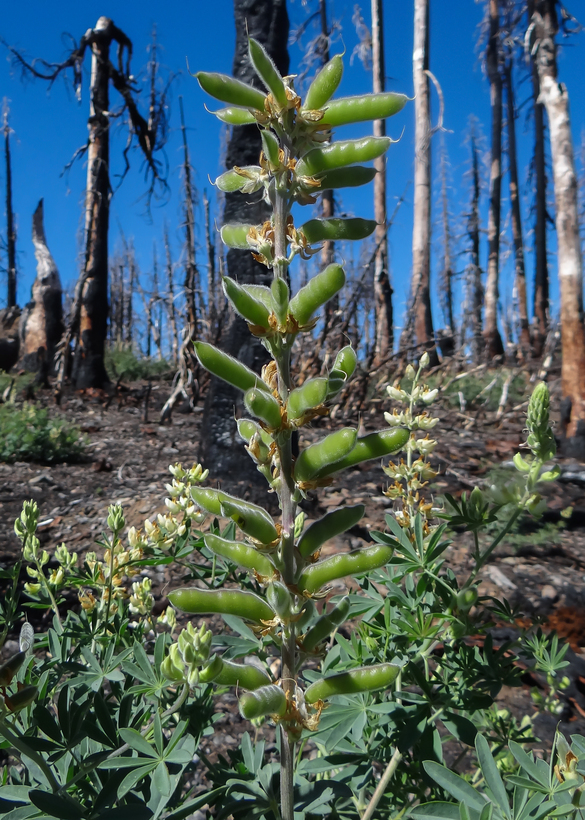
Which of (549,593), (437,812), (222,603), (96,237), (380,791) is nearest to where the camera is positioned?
(222,603)

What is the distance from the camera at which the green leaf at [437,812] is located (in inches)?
34.4

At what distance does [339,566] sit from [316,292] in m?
0.40

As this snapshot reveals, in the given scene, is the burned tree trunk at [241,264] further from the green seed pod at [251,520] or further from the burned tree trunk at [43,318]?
the burned tree trunk at [43,318]

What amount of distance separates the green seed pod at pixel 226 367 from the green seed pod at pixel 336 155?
0.29m

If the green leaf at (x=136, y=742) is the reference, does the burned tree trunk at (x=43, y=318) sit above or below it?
above

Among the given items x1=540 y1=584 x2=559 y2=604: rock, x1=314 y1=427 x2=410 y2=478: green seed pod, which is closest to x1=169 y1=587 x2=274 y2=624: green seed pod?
x1=314 y1=427 x2=410 y2=478: green seed pod

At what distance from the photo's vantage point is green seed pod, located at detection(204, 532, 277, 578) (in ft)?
2.59

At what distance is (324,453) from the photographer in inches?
29.8

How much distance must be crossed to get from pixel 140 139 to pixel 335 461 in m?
9.97

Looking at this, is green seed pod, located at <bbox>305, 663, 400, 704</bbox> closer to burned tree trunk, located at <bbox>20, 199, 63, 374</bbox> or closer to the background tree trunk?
the background tree trunk

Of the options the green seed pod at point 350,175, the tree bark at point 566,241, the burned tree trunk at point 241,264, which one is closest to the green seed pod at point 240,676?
the green seed pod at point 350,175

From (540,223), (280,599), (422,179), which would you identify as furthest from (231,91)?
(540,223)

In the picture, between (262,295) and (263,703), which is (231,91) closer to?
(262,295)

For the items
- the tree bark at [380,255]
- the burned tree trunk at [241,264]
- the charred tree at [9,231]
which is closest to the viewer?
the burned tree trunk at [241,264]
